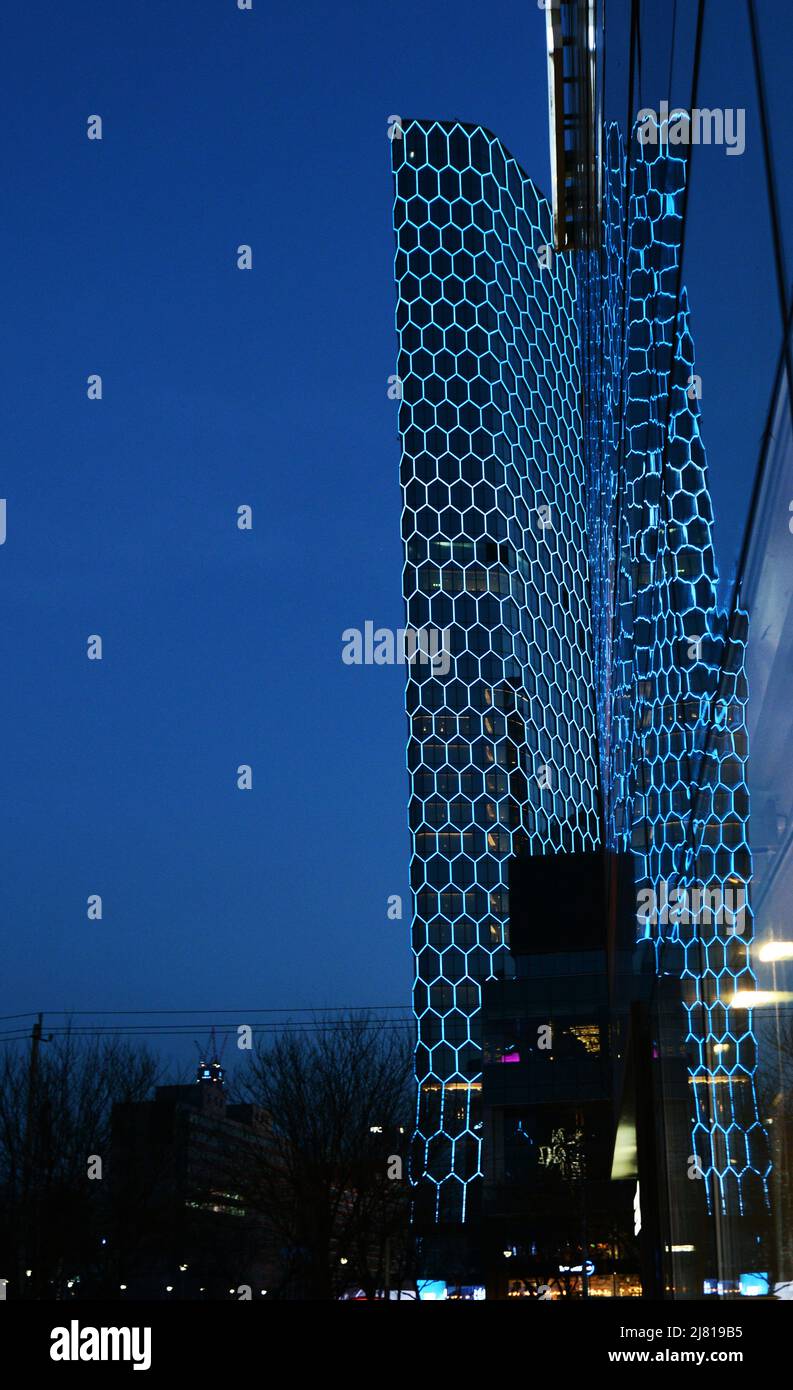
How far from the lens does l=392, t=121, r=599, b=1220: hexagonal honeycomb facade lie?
272 feet

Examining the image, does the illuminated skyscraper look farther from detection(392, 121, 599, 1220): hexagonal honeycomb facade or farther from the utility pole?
the utility pole

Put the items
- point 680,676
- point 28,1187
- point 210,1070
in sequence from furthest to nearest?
point 210,1070, point 28,1187, point 680,676

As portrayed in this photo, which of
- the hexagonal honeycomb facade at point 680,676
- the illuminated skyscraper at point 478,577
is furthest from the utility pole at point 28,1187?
the hexagonal honeycomb facade at point 680,676

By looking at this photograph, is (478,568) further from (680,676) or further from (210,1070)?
(680,676)

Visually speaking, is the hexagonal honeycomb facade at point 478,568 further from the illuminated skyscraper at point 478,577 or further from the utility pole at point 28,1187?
the utility pole at point 28,1187

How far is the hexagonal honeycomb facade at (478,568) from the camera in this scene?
82.9 meters

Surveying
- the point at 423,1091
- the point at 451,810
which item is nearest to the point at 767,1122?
the point at 423,1091

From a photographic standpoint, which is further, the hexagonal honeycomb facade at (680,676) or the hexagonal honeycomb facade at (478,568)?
the hexagonal honeycomb facade at (478,568)

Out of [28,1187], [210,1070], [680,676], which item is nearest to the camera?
[680,676]

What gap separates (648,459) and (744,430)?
140 inches

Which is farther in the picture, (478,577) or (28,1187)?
(478,577)

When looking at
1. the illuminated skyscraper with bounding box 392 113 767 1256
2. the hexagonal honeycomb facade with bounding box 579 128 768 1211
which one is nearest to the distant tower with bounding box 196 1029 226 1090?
the illuminated skyscraper with bounding box 392 113 767 1256

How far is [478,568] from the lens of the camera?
89.6m

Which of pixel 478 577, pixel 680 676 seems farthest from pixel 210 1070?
pixel 680 676
